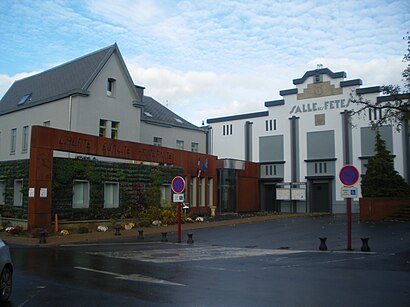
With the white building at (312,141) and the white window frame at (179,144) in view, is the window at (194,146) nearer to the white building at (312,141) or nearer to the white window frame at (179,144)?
the white window frame at (179,144)

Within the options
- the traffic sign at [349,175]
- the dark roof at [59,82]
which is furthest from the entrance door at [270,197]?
the traffic sign at [349,175]

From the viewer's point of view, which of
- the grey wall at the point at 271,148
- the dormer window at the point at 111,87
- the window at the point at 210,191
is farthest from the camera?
the grey wall at the point at 271,148

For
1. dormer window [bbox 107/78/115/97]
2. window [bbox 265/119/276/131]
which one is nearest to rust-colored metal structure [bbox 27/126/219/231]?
dormer window [bbox 107/78/115/97]

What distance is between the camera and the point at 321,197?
43.8 m

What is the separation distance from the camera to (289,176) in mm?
45531

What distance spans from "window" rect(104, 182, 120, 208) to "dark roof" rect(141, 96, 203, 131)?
11.5 metres

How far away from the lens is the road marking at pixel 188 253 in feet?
46.1

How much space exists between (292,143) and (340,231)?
23.5m

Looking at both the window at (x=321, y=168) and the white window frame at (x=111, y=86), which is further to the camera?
the window at (x=321, y=168)

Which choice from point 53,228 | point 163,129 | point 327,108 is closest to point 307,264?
point 53,228

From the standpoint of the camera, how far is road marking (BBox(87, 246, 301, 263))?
553 inches

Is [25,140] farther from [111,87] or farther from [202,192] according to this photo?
[202,192]

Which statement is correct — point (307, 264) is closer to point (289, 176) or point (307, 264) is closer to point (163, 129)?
point (163, 129)

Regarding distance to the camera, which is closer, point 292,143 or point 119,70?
point 119,70
